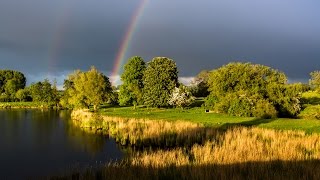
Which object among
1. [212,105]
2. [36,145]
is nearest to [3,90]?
[212,105]

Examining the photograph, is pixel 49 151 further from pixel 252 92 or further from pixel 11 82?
pixel 11 82

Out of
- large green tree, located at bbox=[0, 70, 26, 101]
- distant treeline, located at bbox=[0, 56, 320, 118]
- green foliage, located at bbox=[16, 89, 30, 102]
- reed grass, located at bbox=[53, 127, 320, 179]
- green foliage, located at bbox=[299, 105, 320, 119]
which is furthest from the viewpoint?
large green tree, located at bbox=[0, 70, 26, 101]

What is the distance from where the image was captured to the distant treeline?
219 ft

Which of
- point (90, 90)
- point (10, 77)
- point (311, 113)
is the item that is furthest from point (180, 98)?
point (10, 77)

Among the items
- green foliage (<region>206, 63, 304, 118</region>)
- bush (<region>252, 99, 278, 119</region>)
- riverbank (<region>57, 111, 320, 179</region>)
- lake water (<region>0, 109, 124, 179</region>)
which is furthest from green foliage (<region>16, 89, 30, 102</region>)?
riverbank (<region>57, 111, 320, 179</region>)

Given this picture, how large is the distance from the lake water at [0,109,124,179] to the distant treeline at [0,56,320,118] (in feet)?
96.8

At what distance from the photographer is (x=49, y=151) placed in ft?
126

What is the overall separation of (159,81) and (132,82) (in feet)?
30.8

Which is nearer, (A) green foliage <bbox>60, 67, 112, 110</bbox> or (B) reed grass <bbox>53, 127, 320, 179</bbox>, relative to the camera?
(B) reed grass <bbox>53, 127, 320, 179</bbox>

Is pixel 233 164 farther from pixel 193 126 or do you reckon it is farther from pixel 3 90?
pixel 3 90

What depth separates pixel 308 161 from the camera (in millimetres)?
19953

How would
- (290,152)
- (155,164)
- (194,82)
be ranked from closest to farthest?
(155,164) < (290,152) < (194,82)

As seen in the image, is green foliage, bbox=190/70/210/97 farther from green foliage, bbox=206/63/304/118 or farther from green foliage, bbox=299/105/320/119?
green foliage, bbox=299/105/320/119

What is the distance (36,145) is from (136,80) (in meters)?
55.3
